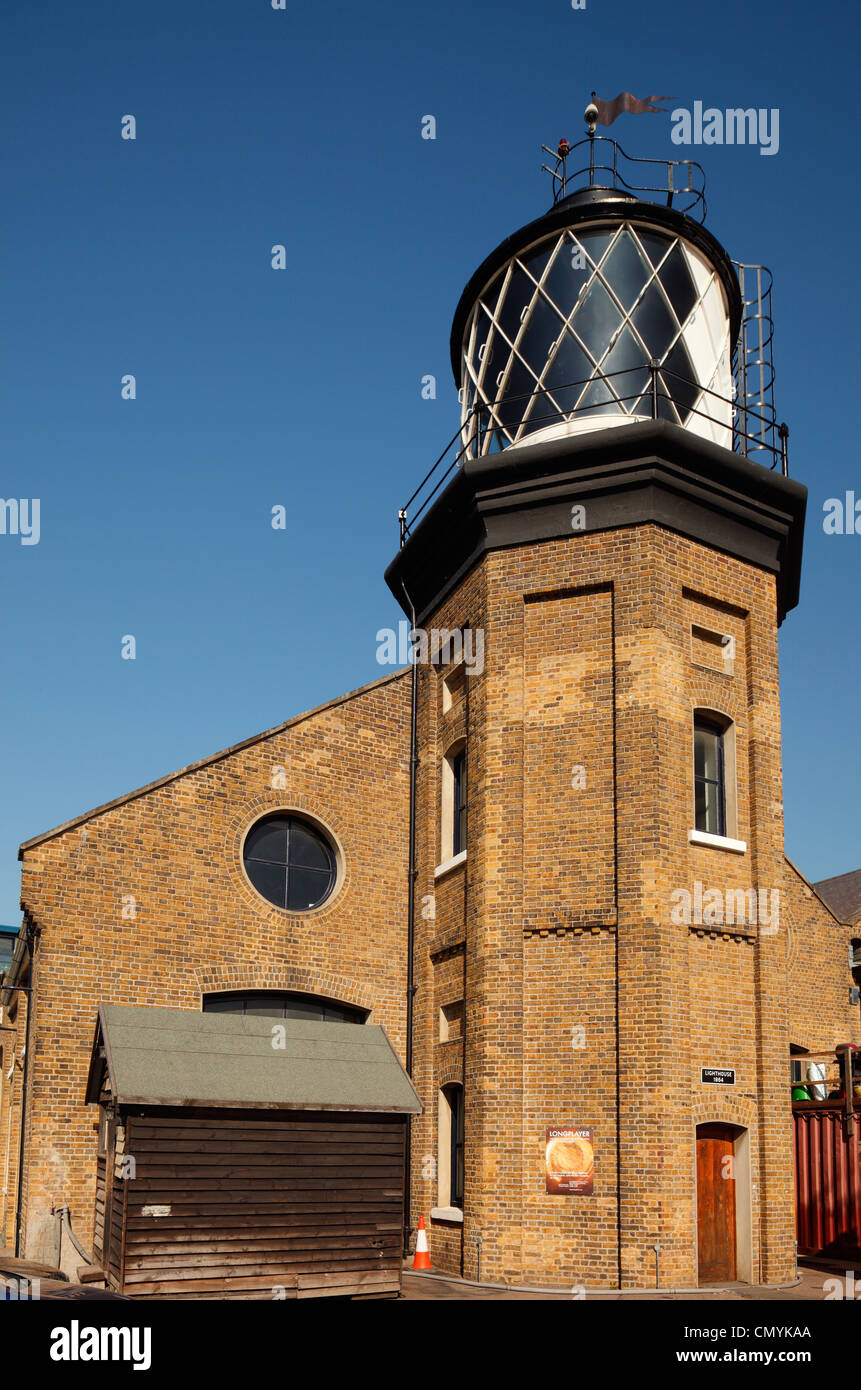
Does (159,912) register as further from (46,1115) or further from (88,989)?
(46,1115)

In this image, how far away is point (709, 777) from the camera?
57.9 feet

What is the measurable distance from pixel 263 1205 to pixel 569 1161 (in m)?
3.78

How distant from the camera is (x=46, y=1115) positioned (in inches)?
633

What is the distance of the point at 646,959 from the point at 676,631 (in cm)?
436

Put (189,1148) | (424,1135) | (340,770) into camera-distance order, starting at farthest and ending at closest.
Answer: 1. (340,770)
2. (424,1135)
3. (189,1148)

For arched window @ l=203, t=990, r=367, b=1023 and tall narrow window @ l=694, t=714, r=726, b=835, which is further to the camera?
arched window @ l=203, t=990, r=367, b=1023

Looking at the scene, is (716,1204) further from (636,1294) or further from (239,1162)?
(239,1162)

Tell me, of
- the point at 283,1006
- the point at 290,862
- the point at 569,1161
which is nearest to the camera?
the point at 569,1161

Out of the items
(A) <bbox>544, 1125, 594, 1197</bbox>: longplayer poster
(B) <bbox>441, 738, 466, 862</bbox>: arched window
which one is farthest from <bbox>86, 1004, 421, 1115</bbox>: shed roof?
(B) <bbox>441, 738, 466, 862</bbox>: arched window

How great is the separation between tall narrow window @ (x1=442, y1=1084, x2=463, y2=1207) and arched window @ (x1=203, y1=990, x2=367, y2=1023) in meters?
1.89

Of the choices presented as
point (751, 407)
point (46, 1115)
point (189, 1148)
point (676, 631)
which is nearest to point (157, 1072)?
point (189, 1148)

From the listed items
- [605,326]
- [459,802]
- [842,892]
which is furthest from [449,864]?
[842,892]

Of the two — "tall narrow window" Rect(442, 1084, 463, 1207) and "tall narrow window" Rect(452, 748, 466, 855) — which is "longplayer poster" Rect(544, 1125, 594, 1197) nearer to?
"tall narrow window" Rect(442, 1084, 463, 1207)

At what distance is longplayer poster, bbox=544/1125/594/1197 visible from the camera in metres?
15.6
